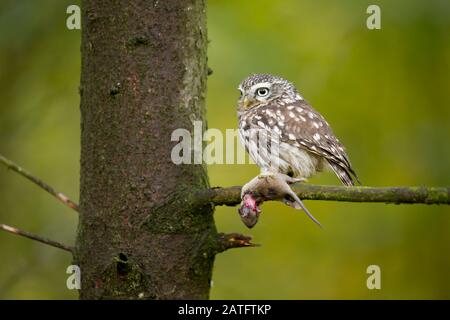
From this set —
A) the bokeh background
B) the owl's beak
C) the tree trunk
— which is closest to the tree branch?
the tree trunk

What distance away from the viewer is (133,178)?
3402mm

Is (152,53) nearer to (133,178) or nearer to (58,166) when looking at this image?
(133,178)

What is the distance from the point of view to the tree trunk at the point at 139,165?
3373 millimetres

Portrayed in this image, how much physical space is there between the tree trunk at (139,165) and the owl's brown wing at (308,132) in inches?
62.7

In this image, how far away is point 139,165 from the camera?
134 inches

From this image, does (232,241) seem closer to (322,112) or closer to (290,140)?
(290,140)

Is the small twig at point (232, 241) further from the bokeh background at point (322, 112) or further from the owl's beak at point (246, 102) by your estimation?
the owl's beak at point (246, 102)

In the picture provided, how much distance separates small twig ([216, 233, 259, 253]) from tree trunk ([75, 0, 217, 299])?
0.11 ft

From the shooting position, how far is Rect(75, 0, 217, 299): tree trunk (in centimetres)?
337

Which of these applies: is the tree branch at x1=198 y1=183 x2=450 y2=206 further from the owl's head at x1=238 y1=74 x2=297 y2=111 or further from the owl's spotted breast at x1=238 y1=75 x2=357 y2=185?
the owl's head at x1=238 y1=74 x2=297 y2=111

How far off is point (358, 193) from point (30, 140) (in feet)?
14.3

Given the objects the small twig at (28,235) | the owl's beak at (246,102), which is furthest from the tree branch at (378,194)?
the owl's beak at (246,102)

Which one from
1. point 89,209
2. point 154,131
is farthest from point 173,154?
point 89,209

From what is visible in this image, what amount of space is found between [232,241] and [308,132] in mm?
1809
